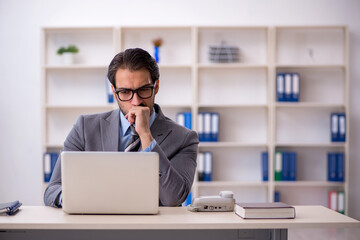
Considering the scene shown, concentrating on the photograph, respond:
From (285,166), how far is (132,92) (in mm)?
2871

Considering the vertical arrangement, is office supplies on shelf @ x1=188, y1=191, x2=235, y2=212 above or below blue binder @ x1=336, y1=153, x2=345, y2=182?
above

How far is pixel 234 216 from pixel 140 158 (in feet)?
1.30

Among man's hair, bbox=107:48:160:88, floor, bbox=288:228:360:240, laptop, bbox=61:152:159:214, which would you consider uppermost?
man's hair, bbox=107:48:160:88

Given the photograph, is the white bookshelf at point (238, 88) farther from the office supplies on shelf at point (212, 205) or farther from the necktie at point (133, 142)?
the office supplies on shelf at point (212, 205)

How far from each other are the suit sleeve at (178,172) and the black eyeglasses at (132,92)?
282 millimetres

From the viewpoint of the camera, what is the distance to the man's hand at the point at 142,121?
182 cm

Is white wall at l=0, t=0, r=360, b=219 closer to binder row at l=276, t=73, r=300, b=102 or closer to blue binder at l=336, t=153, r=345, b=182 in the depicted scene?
blue binder at l=336, t=153, r=345, b=182

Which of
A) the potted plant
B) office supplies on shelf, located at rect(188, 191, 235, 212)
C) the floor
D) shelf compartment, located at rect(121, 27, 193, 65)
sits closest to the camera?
office supplies on shelf, located at rect(188, 191, 235, 212)

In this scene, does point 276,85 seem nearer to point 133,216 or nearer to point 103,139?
point 103,139

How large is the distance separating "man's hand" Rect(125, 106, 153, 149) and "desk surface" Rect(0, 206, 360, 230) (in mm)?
379

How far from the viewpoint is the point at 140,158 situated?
1447 millimetres

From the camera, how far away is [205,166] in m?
4.40

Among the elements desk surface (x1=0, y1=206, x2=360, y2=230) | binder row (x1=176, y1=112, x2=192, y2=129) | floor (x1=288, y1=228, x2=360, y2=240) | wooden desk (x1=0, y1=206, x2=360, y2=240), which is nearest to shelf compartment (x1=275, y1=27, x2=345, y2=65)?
binder row (x1=176, y1=112, x2=192, y2=129)

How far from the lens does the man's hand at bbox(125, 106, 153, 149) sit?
5.98ft
